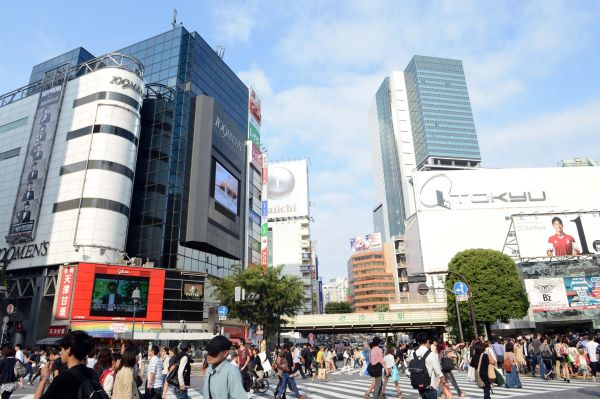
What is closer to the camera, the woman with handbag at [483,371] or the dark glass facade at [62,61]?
the woman with handbag at [483,371]

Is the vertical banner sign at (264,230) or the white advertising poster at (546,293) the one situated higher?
the vertical banner sign at (264,230)

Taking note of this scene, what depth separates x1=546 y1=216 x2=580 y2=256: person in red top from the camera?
4441 centimetres

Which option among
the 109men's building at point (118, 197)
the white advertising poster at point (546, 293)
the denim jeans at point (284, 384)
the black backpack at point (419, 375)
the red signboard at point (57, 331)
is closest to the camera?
the black backpack at point (419, 375)

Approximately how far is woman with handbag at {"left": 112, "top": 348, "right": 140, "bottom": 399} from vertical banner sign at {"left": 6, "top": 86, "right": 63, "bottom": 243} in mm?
40693

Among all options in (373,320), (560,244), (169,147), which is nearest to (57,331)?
(169,147)

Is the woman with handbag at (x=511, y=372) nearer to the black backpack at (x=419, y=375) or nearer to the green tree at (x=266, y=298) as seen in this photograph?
the black backpack at (x=419, y=375)

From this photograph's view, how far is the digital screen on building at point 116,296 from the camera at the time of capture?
3564cm

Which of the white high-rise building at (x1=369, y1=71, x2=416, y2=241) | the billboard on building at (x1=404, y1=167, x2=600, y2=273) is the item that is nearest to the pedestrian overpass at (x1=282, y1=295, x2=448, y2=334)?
the billboard on building at (x1=404, y1=167, x2=600, y2=273)

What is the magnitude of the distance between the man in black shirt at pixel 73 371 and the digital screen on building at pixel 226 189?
44.8 metres

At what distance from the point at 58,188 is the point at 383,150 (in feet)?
418

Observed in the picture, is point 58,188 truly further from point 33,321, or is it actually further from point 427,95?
point 427,95

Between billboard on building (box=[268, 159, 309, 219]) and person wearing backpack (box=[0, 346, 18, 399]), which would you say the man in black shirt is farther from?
billboard on building (box=[268, 159, 309, 219])

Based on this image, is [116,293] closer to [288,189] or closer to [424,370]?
[424,370]

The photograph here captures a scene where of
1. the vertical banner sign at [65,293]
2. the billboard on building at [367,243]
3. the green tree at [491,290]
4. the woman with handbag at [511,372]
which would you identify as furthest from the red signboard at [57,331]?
the billboard on building at [367,243]
